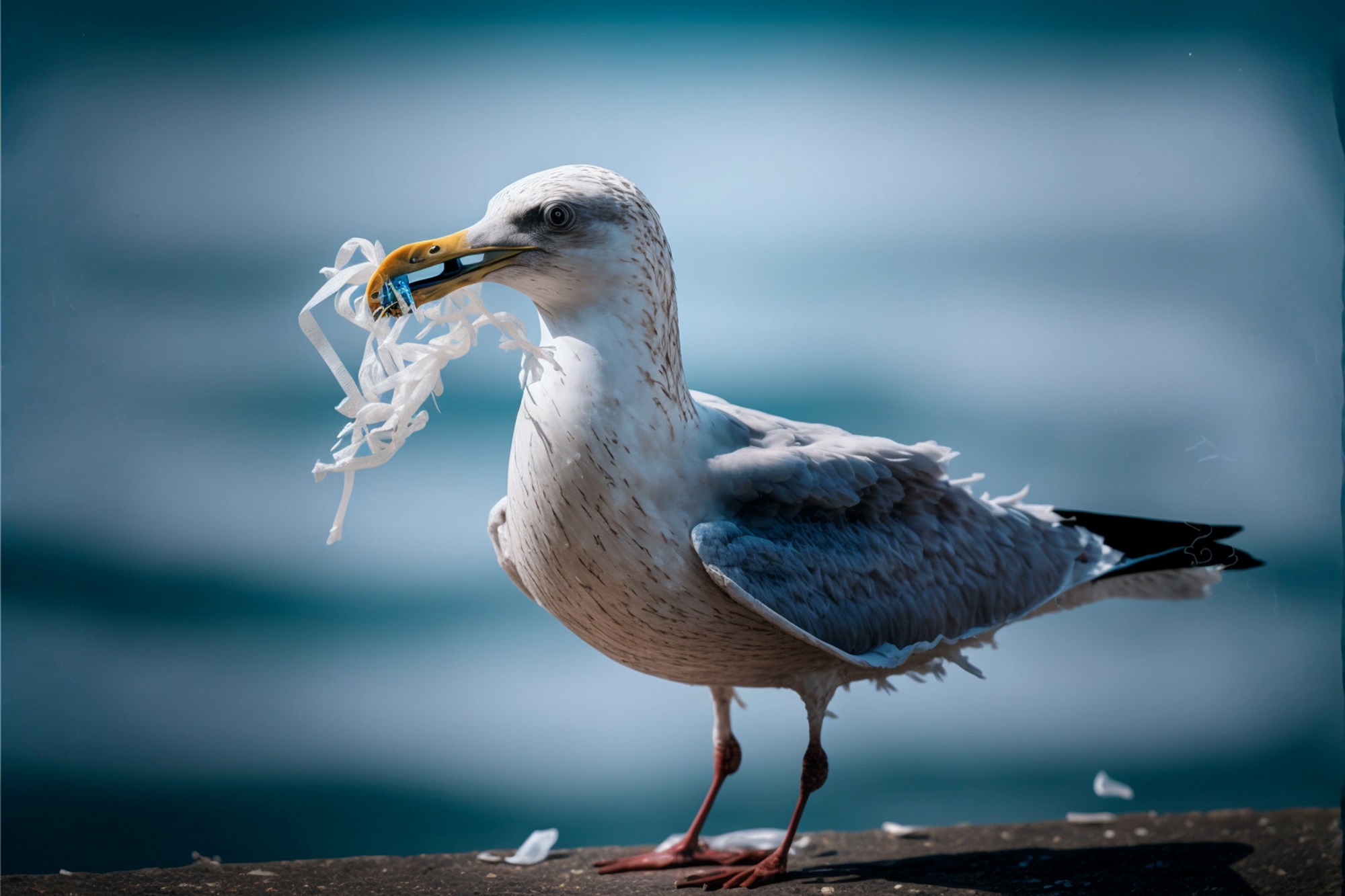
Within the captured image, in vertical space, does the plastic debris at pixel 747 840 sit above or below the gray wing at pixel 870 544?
below

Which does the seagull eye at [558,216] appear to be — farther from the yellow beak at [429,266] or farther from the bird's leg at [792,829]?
the bird's leg at [792,829]

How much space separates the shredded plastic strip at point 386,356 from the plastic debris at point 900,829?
5.63 feet

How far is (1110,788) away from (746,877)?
4.94 feet

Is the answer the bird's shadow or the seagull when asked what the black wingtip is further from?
the bird's shadow

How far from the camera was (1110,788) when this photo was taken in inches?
132

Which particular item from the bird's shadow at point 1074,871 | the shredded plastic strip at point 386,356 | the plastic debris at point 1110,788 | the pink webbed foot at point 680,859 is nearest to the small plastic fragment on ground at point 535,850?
the pink webbed foot at point 680,859

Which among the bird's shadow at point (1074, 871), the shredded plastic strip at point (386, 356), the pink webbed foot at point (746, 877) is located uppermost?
the shredded plastic strip at point (386, 356)

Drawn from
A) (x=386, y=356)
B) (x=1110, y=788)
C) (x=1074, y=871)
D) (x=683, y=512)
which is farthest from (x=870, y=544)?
(x=1110, y=788)

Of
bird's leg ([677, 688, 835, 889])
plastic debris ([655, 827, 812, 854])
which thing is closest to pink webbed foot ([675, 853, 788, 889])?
bird's leg ([677, 688, 835, 889])

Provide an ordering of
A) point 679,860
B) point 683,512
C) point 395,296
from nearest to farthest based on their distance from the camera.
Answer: point 395,296 < point 683,512 < point 679,860

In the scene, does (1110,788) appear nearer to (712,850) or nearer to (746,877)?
(712,850)

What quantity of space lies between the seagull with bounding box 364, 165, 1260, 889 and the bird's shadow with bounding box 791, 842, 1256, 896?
0.28m

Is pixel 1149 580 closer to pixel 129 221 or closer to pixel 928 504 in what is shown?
pixel 928 504

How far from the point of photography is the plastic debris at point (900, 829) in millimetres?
3057
